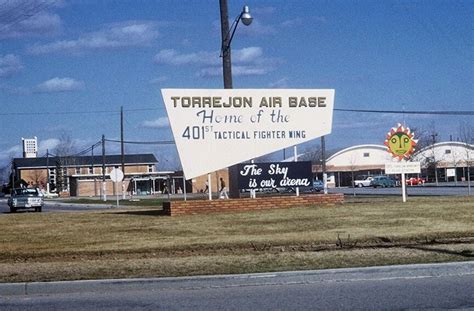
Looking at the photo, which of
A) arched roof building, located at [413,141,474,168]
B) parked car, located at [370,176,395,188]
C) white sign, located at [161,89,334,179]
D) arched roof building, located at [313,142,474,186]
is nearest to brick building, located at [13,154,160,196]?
arched roof building, located at [313,142,474,186]

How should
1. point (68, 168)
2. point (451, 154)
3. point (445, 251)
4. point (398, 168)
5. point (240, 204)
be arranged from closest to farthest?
point (445, 251) → point (240, 204) → point (398, 168) → point (451, 154) → point (68, 168)

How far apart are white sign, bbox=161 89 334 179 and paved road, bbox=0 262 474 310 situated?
12422 mm

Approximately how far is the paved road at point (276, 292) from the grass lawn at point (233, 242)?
1.99 feet

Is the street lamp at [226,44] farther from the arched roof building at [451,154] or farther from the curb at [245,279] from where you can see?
the arched roof building at [451,154]

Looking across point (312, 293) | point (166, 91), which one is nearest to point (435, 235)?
point (312, 293)

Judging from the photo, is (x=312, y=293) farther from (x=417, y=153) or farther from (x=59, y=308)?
(x=417, y=153)

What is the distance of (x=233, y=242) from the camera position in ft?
47.7

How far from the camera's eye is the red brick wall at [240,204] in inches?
852

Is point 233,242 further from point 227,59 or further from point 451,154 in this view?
point 451,154

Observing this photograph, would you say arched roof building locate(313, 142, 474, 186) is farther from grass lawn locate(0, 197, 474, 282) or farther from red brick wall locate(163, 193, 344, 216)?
grass lawn locate(0, 197, 474, 282)

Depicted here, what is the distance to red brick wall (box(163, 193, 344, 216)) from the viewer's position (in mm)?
21641

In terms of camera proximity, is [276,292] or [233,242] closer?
[276,292]

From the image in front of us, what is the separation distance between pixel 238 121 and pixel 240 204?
2.87 meters

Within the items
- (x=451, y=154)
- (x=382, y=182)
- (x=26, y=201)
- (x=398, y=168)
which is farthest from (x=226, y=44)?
(x=451, y=154)
